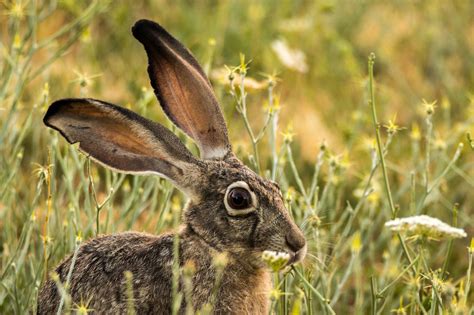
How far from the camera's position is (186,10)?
798cm

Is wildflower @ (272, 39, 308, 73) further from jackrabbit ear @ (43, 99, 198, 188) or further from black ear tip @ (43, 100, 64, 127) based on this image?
black ear tip @ (43, 100, 64, 127)

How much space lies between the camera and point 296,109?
24.5ft

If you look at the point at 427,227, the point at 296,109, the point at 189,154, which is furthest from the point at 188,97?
the point at 296,109

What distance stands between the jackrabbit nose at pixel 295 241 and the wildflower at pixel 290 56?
9.07 ft

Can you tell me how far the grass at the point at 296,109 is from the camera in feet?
16.8

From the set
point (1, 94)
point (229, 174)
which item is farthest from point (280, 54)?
point (229, 174)

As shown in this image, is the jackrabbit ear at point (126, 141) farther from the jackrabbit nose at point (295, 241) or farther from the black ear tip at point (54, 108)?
the jackrabbit nose at point (295, 241)

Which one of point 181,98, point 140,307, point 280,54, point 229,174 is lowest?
point 140,307

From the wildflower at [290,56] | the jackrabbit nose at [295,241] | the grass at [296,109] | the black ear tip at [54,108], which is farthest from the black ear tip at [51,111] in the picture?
the wildflower at [290,56]

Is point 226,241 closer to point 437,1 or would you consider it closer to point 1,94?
point 1,94

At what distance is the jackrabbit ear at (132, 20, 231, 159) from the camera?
4.57m

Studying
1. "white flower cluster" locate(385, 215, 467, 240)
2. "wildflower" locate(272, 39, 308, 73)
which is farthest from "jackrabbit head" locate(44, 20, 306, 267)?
"wildflower" locate(272, 39, 308, 73)

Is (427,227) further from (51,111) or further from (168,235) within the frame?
(51,111)

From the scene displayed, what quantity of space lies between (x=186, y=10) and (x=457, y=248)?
2.91m
